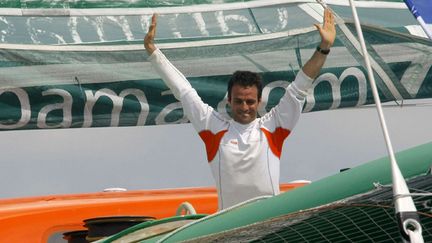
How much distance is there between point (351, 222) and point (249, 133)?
2278 mm

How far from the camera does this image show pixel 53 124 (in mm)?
9031

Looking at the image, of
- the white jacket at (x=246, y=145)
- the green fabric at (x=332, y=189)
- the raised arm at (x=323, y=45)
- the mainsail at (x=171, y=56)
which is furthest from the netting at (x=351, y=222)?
the mainsail at (x=171, y=56)

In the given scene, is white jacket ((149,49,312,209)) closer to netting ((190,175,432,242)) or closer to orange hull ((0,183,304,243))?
orange hull ((0,183,304,243))

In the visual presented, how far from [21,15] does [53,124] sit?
0.84 metres

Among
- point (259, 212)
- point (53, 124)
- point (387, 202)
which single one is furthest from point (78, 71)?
point (387, 202)

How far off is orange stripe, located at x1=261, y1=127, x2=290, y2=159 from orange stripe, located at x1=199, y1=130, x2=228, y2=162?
194 millimetres

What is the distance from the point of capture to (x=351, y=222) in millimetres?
4309

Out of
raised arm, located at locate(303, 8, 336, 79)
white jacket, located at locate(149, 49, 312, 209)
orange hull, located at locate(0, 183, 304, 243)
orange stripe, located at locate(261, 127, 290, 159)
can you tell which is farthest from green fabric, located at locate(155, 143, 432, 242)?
orange hull, located at locate(0, 183, 304, 243)

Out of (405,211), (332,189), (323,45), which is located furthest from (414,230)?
(323,45)

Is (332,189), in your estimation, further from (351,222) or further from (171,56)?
(171,56)

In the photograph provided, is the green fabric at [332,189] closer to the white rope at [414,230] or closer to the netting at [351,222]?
the netting at [351,222]

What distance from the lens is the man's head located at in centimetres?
658

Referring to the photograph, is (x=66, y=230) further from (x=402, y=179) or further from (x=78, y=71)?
(x=402, y=179)

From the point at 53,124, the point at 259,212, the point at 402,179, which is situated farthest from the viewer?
the point at 53,124
